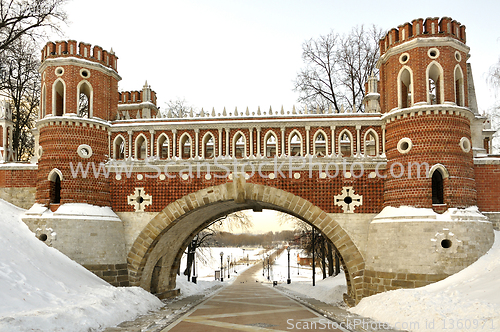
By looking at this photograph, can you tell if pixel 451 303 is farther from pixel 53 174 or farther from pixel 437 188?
pixel 53 174

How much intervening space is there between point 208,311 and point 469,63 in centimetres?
1507

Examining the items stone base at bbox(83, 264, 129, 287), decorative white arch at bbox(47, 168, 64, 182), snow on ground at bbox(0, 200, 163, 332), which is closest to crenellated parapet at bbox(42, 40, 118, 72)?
decorative white arch at bbox(47, 168, 64, 182)

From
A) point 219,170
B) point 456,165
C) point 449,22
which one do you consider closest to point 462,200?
point 456,165

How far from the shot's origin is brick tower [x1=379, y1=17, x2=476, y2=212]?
15414 millimetres

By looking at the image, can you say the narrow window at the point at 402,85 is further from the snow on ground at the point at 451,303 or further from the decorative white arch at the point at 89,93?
the decorative white arch at the point at 89,93

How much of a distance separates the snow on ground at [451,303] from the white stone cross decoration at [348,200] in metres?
3.28

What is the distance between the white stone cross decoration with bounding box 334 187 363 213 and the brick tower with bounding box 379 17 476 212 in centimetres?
100

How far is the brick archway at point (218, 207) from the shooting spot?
1641cm

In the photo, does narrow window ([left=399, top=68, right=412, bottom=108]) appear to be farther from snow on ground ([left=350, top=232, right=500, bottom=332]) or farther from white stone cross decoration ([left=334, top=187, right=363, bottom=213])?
snow on ground ([left=350, top=232, right=500, bottom=332])

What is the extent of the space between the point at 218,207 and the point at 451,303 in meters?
10.9

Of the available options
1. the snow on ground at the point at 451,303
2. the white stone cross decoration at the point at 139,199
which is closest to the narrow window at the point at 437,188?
the snow on ground at the point at 451,303

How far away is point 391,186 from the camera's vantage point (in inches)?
637

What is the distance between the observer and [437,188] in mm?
16359

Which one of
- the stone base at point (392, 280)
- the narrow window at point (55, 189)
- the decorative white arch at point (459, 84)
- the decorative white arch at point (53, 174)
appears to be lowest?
the stone base at point (392, 280)
